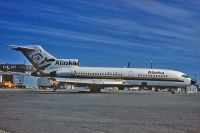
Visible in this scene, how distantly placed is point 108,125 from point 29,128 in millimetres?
3067

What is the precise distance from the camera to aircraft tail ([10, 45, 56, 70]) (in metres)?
66.8

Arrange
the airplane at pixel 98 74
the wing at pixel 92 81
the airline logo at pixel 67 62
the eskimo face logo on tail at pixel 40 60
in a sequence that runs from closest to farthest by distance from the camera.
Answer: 1. the wing at pixel 92 81
2. the airplane at pixel 98 74
3. the eskimo face logo on tail at pixel 40 60
4. the airline logo at pixel 67 62

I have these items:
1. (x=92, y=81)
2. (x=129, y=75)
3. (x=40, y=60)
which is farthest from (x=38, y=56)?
(x=129, y=75)

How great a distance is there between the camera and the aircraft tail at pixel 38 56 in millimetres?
66750

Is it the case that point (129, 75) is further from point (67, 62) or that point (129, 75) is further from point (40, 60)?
point (40, 60)

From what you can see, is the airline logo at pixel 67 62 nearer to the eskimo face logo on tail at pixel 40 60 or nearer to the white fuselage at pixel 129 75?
the eskimo face logo on tail at pixel 40 60

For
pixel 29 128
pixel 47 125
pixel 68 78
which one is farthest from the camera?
pixel 68 78

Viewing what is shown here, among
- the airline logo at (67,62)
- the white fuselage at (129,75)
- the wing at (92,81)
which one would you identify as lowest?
the wing at (92,81)

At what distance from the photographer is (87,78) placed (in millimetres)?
64375

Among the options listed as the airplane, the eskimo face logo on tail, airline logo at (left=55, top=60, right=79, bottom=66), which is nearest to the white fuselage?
the airplane

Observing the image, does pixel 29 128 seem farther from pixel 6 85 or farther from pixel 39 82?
pixel 6 85

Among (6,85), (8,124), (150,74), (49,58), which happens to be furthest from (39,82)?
(8,124)

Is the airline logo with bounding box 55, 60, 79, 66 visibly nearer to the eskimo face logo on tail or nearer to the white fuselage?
the eskimo face logo on tail

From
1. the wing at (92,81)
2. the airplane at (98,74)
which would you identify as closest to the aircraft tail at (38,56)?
the airplane at (98,74)
